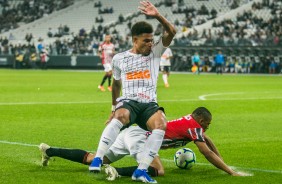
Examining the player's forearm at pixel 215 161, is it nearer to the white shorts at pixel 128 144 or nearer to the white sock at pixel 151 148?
the white sock at pixel 151 148

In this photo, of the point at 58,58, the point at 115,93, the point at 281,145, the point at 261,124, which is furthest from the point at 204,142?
the point at 58,58

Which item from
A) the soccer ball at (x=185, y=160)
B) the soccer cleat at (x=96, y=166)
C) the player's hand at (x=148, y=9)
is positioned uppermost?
the player's hand at (x=148, y=9)

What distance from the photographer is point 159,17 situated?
30.1 feet

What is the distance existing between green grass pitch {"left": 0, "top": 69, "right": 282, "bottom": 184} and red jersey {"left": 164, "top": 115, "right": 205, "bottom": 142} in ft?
1.74

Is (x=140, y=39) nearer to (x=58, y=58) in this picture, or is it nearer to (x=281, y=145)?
(x=281, y=145)

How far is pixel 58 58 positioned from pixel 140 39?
6036 cm

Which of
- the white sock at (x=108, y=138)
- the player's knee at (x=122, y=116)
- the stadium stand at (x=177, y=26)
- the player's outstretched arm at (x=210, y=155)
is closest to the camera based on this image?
the white sock at (x=108, y=138)

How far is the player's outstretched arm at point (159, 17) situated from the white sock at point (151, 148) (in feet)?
4.39

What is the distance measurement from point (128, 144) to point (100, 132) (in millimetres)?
5557

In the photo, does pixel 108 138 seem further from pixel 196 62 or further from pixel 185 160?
pixel 196 62

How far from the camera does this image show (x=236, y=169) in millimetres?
10328

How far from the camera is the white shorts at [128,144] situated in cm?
973

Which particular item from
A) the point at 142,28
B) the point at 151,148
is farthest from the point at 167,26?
the point at 151,148

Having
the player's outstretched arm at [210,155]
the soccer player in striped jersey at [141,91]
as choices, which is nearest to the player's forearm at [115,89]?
the soccer player in striped jersey at [141,91]
